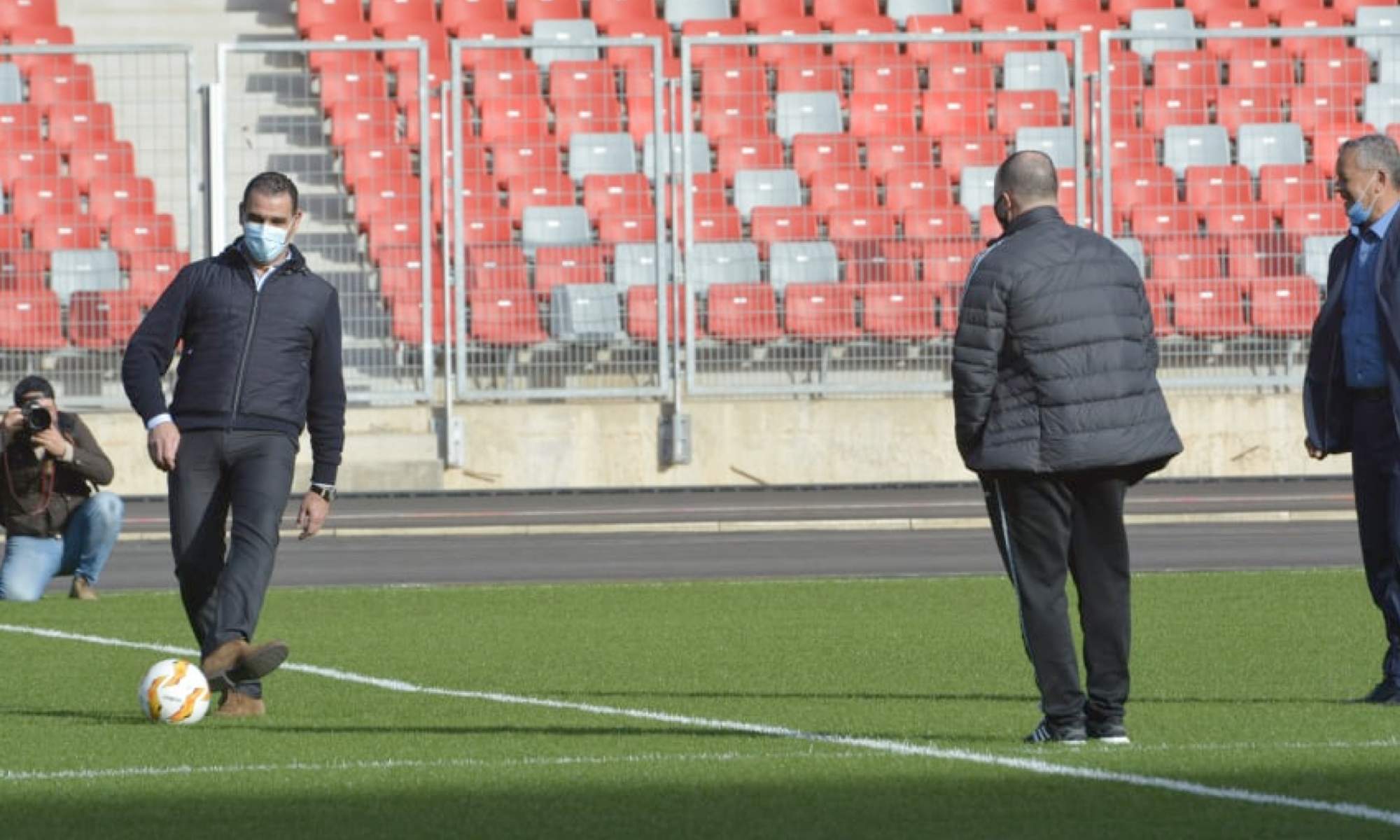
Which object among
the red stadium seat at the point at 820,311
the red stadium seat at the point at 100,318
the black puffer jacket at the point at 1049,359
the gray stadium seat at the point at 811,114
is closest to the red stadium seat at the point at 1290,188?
the gray stadium seat at the point at 811,114

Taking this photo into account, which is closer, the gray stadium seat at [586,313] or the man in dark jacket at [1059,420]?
the man in dark jacket at [1059,420]

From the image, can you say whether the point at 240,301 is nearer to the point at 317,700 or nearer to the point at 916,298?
the point at 317,700

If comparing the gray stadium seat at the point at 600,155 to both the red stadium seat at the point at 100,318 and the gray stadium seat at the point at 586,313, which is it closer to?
the gray stadium seat at the point at 586,313

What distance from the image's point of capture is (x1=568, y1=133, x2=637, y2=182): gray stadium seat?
26656 mm

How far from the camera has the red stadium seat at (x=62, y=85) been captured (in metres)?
26.7

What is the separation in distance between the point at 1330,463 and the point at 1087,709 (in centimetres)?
1893

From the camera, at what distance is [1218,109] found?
27.3 m

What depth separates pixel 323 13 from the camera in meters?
30.0

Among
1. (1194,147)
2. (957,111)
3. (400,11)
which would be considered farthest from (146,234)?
(1194,147)

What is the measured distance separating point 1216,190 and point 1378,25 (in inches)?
184

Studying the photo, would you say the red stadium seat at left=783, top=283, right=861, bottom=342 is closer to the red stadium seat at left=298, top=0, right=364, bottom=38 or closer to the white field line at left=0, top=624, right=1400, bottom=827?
the red stadium seat at left=298, top=0, right=364, bottom=38

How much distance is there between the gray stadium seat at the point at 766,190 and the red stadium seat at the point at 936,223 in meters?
1.13

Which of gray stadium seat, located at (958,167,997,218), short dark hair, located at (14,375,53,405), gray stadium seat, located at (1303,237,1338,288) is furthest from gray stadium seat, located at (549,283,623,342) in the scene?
short dark hair, located at (14,375,53,405)

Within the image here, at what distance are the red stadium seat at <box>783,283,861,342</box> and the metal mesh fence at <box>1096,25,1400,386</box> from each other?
2.80 m
